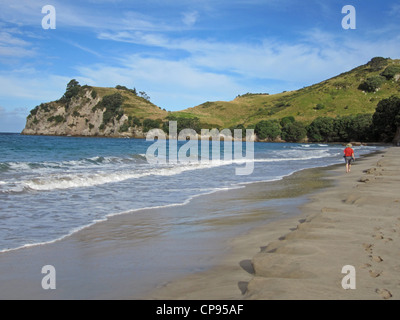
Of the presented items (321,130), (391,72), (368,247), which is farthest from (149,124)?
(368,247)

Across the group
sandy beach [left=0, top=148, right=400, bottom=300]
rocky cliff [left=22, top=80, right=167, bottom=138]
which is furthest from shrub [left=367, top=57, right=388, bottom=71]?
sandy beach [left=0, top=148, right=400, bottom=300]

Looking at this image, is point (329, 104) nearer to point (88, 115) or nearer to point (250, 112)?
point (250, 112)

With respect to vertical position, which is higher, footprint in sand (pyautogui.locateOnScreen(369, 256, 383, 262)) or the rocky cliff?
the rocky cliff

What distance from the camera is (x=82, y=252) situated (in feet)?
19.6

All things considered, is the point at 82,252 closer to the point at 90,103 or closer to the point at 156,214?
the point at 156,214

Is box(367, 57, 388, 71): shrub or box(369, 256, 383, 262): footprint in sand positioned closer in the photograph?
box(369, 256, 383, 262): footprint in sand

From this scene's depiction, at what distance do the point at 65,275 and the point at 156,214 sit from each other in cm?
450

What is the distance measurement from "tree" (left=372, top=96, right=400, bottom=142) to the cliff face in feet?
267

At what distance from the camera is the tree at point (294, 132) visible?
367 ft

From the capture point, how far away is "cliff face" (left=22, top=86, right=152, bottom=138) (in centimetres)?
14375

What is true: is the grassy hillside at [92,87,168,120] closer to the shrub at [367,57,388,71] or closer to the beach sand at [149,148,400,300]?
the shrub at [367,57,388,71]

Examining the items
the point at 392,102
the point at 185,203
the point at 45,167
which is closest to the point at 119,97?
the point at 392,102

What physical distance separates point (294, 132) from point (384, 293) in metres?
113

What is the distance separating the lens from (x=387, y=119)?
79312 millimetres
